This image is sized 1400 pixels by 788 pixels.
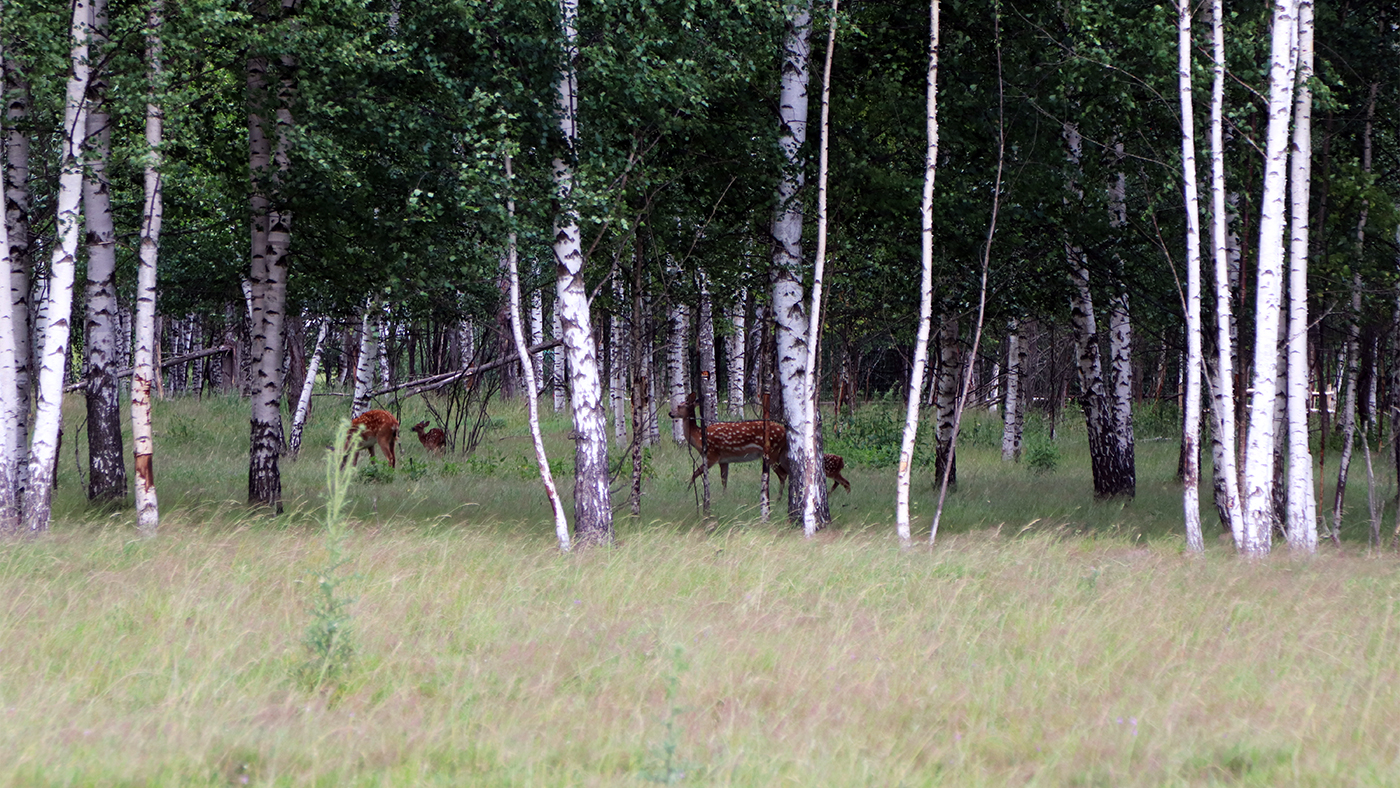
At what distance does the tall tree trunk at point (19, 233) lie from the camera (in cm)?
1008

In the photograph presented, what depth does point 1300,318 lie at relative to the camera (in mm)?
9797

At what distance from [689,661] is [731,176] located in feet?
22.3

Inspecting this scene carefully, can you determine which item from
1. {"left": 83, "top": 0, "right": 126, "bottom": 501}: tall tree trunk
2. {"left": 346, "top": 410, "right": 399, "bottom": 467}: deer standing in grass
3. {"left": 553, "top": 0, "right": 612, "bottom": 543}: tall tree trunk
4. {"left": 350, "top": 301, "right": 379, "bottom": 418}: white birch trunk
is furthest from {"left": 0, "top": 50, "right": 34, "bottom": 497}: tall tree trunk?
{"left": 350, "top": 301, "right": 379, "bottom": 418}: white birch trunk

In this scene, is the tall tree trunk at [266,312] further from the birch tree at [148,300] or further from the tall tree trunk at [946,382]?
the tall tree trunk at [946,382]

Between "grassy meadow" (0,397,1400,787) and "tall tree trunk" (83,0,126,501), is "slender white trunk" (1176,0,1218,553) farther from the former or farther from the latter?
"tall tree trunk" (83,0,126,501)

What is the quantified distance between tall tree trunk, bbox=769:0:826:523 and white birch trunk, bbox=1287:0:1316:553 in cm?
451

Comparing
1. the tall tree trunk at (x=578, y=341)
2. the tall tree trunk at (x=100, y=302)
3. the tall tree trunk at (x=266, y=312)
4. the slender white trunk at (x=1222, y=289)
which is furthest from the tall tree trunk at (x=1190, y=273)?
the tall tree trunk at (x=100, y=302)

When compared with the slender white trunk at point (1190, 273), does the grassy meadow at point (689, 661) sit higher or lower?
lower

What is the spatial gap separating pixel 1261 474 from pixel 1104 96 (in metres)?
4.37

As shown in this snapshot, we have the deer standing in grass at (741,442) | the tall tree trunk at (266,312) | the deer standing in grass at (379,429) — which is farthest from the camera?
the deer standing in grass at (379,429)

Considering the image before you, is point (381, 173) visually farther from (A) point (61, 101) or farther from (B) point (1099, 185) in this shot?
(B) point (1099, 185)

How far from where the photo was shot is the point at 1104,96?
11352 mm

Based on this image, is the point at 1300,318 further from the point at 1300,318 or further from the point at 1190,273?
the point at 1190,273

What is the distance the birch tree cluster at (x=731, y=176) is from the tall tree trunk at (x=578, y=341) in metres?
0.03
